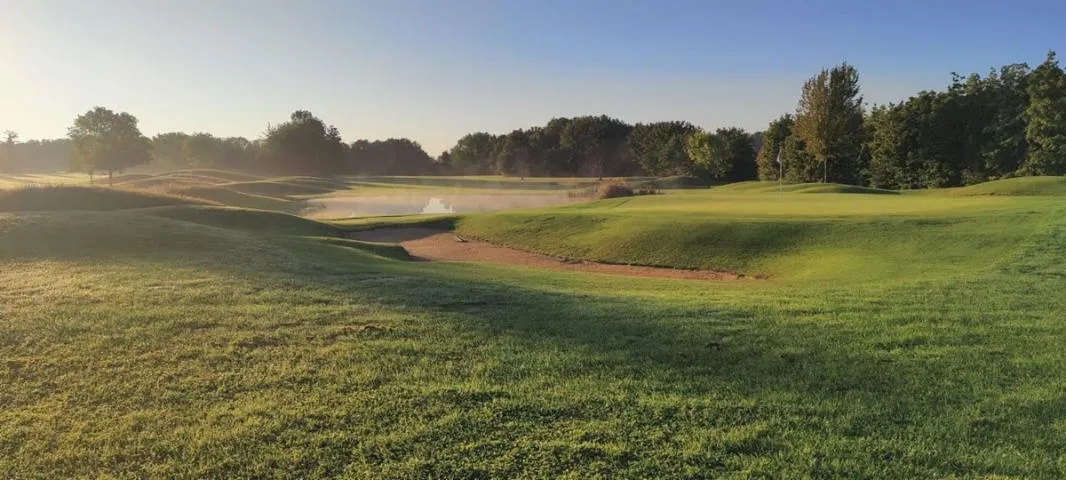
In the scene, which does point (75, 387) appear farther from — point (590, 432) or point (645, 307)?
point (645, 307)

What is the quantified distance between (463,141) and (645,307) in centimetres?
12290

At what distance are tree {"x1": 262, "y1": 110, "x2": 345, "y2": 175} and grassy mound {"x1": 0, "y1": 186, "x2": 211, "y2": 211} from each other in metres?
91.7

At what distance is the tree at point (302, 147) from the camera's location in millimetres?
116188

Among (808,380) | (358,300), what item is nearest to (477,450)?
(808,380)

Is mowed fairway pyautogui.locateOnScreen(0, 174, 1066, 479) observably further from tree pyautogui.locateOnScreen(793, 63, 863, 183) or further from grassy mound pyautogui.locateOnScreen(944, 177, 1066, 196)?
tree pyautogui.locateOnScreen(793, 63, 863, 183)

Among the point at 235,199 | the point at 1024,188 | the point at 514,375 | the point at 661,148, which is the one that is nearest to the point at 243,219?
the point at 514,375

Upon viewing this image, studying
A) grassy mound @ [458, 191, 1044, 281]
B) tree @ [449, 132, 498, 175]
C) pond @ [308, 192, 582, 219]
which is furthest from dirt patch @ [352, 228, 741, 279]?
tree @ [449, 132, 498, 175]

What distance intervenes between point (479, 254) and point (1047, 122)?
4672 cm

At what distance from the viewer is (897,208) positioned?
82.0 feet

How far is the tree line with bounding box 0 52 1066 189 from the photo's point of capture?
5256 centimetres

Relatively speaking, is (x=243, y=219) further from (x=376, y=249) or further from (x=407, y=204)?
(x=407, y=204)

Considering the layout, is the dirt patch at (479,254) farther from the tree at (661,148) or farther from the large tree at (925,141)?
the tree at (661,148)

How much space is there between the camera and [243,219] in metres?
26.0

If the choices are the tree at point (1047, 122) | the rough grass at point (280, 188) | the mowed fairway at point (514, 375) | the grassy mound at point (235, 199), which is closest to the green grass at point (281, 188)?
the rough grass at point (280, 188)
